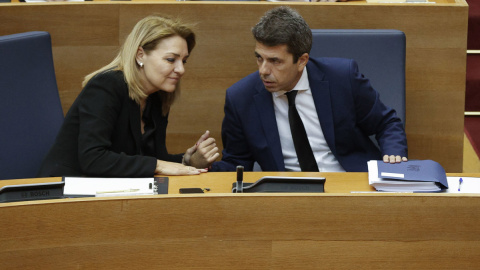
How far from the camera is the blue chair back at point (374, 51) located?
8.14 feet

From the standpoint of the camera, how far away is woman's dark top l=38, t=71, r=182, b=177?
2.05m

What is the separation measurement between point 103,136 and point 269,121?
1.66 ft

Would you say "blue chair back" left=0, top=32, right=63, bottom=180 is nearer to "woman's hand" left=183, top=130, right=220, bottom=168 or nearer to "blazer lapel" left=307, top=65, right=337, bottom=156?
"woman's hand" left=183, top=130, right=220, bottom=168

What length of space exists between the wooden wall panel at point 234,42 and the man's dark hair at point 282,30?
17.0 inches

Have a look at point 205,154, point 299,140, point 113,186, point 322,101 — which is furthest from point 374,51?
point 113,186

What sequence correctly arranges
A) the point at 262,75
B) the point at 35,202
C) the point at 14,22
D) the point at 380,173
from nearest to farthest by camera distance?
the point at 35,202
the point at 380,173
the point at 262,75
the point at 14,22

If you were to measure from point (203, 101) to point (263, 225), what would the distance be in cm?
128

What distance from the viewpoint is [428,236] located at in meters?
1.55

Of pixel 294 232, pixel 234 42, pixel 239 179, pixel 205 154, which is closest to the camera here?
pixel 294 232

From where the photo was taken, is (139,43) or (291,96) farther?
(291,96)

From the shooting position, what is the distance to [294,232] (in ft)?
5.09

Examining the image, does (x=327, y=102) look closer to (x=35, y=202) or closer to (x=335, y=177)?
(x=335, y=177)

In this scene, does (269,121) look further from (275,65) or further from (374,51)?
(374,51)

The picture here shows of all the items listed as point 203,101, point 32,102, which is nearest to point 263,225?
point 32,102
